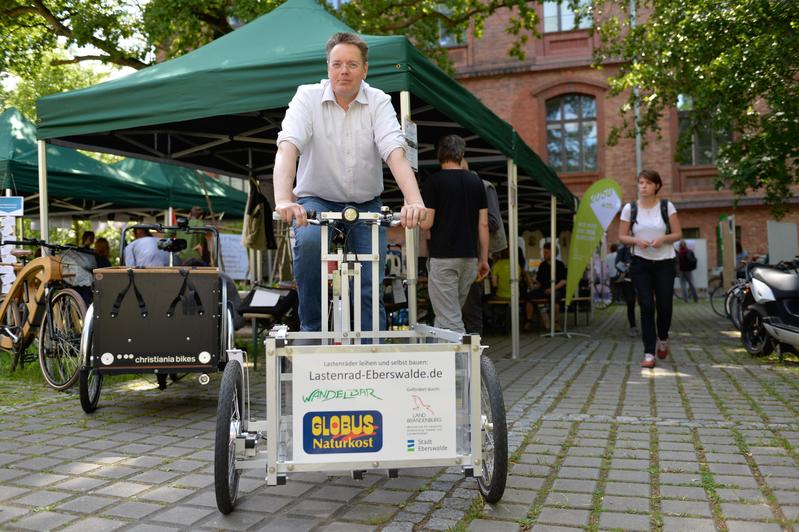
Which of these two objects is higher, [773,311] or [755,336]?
[773,311]

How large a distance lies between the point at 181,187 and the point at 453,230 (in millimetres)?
8655

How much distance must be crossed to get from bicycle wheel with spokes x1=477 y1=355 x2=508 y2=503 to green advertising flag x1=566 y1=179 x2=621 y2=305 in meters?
7.71

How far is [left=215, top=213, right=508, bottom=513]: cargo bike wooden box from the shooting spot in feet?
8.74

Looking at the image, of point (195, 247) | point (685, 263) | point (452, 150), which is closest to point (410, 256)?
point (452, 150)

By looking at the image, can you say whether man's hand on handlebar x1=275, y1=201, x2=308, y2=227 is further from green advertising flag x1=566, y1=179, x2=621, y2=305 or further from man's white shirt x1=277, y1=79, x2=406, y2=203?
green advertising flag x1=566, y1=179, x2=621, y2=305

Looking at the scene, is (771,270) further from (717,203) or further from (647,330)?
(717,203)

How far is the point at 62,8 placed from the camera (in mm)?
14281

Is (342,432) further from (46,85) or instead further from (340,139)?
(46,85)

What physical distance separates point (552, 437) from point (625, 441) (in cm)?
40

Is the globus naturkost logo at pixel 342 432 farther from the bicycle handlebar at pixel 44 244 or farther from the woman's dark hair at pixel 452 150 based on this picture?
the bicycle handlebar at pixel 44 244

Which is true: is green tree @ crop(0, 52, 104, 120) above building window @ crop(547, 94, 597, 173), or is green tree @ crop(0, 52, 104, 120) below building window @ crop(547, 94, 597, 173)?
above

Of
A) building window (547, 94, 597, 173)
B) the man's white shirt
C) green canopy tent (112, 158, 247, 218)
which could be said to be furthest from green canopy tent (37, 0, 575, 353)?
building window (547, 94, 597, 173)

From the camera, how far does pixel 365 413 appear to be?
2711mm

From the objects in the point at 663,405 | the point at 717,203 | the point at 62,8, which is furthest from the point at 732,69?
the point at 717,203
